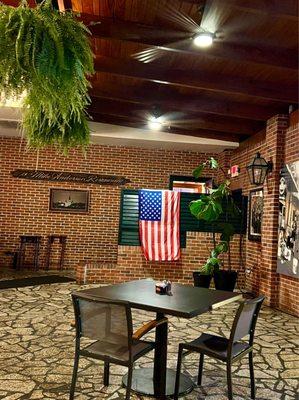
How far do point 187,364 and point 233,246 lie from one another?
161 inches

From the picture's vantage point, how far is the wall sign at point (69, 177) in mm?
8977

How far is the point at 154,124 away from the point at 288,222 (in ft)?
11.2

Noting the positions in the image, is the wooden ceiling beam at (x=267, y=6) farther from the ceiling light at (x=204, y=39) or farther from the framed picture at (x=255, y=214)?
the framed picture at (x=255, y=214)

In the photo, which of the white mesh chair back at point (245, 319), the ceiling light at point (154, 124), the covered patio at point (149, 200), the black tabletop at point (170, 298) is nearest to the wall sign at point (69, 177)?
the covered patio at point (149, 200)

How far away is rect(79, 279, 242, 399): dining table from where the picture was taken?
8.43ft

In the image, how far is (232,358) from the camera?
2547mm

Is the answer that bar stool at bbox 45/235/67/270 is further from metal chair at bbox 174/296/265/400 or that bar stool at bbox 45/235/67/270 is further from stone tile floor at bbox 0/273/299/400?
metal chair at bbox 174/296/265/400

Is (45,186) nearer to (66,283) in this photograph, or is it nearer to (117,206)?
(117,206)

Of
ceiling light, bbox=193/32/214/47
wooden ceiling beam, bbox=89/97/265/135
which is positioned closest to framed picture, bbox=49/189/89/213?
wooden ceiling beam, bbox=89/97/265/135

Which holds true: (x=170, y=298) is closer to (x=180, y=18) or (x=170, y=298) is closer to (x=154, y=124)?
(x=180, y=18)

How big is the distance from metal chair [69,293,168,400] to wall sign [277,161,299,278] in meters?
3.42

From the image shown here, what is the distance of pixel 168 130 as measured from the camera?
8.09m

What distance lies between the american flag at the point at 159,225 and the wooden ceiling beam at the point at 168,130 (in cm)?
152

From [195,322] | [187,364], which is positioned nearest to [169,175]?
[195,322]
